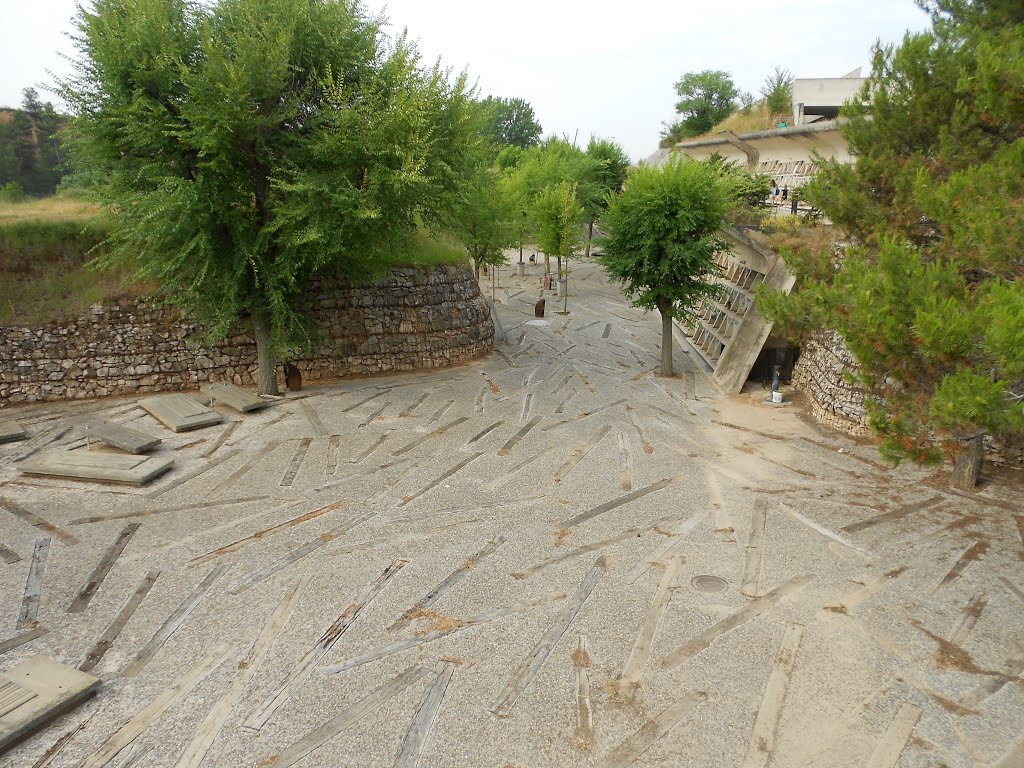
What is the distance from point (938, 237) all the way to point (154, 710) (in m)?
11.7

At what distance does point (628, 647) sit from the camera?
6.97 meters

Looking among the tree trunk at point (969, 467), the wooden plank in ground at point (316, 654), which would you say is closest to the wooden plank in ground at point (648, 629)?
the wooden plank in ground at point (316, 654)

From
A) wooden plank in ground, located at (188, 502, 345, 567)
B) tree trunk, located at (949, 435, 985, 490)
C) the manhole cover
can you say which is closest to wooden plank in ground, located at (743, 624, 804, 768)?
the manhole cover

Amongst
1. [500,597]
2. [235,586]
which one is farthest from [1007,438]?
[235,586]

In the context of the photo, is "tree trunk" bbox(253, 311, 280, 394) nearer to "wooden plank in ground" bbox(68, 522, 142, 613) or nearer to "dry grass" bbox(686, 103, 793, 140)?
"wooden plank in ground" bbox(68, 522, 142, 613)

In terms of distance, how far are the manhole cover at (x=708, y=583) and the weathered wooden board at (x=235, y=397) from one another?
35.7 ft

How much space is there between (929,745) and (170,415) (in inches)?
557

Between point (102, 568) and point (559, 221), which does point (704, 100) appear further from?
point (102, 568)

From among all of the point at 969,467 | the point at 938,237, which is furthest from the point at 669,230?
the point at 969,467

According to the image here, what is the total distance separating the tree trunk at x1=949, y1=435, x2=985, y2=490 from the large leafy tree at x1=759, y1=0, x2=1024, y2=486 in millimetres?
22

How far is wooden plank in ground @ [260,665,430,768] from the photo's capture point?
218 inches

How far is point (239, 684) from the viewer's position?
21.0 feet

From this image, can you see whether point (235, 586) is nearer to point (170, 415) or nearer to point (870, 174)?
point (170, 415)

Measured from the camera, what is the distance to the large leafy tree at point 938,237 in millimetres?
7207
